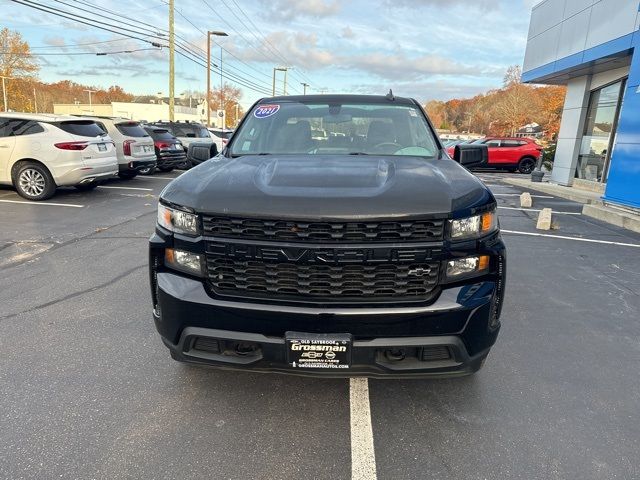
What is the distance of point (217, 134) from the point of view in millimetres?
20391

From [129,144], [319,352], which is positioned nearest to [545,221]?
[319,352]

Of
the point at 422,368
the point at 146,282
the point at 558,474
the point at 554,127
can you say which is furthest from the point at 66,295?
the point at 554,127

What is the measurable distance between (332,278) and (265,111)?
2229mm

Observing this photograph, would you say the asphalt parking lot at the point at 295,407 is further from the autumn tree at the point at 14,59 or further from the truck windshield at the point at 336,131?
the autumn tree at the point at 14,59

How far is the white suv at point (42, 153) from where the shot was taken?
8.97 meters

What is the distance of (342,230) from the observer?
2.23m

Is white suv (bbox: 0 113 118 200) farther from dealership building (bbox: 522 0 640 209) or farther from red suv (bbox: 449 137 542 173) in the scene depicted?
red suv (bbox: 449 137 542 173)

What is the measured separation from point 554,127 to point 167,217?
47350mm

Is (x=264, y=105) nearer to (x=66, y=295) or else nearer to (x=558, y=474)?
(x=66, y=295)

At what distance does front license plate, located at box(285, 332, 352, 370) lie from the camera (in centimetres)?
222

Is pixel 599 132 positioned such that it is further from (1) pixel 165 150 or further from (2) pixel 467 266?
(2) pixel 467 266

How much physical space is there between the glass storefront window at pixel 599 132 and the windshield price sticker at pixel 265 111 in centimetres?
1245

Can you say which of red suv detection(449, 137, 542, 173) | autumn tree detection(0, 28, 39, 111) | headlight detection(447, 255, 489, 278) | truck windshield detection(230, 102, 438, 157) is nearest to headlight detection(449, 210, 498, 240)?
headlight detection(447, 255, 489, 278)

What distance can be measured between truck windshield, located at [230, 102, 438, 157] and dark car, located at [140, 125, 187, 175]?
1153 cm
